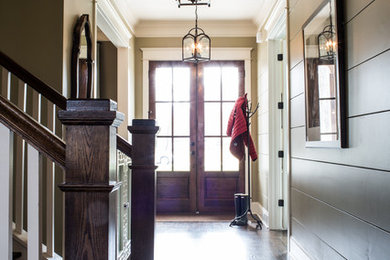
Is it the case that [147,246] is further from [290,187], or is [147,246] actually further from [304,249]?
[290,187]

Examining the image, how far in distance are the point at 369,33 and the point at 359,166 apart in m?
0.62

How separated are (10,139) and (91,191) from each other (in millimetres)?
254

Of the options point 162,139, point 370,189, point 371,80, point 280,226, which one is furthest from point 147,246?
point 162,139

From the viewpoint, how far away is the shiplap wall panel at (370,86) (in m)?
1.44

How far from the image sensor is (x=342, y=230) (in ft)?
6.23

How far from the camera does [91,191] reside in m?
0.89

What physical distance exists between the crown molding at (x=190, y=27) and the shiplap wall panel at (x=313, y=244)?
315 centimetres

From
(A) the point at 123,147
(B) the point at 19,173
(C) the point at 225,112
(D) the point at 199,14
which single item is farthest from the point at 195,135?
(B) the point at 19,173

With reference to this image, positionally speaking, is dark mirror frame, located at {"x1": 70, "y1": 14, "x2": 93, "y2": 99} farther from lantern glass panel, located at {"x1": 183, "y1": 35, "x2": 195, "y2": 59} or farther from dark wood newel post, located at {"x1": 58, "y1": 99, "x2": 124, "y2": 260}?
dark wood newel post, located at {"x1": 58, "y1": 99, "x2": 124, "y2": 260}

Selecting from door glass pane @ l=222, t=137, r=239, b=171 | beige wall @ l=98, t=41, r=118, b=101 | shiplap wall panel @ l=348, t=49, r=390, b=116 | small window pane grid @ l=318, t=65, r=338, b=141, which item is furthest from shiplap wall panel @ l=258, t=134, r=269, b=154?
shiplap wall panel @ l=348, t=49, r=390, b=116

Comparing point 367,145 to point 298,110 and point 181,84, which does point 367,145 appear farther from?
point 181,84

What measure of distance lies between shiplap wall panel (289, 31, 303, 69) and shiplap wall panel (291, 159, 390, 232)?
2.67 ft

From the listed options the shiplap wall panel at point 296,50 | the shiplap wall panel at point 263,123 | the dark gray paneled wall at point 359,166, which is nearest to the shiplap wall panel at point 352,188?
the dark gray paneled wall at point 359,166

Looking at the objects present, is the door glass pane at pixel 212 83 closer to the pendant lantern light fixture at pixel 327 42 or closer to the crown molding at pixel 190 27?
the crown molding at pixel 190 27
